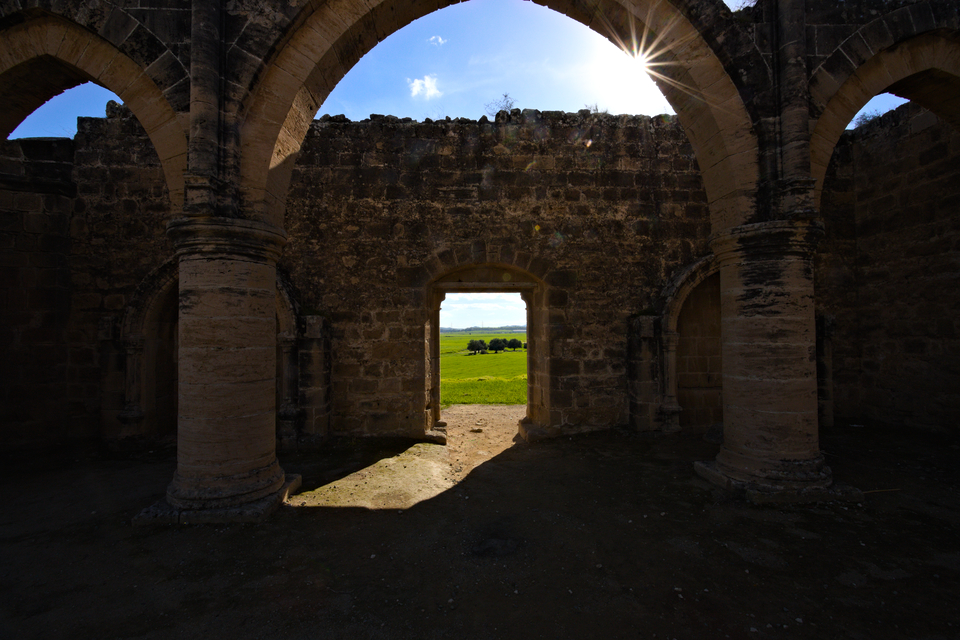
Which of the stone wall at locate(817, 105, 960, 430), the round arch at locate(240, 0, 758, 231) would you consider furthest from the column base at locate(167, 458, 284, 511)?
the stone wall at locate(817, 105, 960, 430)

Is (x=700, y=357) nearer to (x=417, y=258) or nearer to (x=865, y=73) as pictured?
(x=865, y=73)

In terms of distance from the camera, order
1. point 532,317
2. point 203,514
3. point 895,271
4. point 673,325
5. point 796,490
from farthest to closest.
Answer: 1. point 532,317
2. point 895,271
3. point 673,325
4. point 796,490
5. point 203,514

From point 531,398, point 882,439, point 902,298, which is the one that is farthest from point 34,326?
point 902,298

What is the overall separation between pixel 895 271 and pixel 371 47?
8818mm

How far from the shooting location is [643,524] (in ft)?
12.0

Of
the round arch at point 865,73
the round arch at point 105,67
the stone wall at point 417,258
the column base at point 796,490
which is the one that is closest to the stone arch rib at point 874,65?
the round arch at point 865,73

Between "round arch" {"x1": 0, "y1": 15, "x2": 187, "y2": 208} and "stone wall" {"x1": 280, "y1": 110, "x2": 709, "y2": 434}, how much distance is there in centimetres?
272

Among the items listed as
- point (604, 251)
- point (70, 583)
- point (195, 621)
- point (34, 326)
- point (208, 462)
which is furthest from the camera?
point (604, 251)

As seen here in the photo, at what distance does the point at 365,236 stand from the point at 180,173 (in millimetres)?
2979

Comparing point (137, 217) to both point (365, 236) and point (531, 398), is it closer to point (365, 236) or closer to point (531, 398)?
point (365, 236)

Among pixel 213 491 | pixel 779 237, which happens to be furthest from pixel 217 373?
pixel 779 237

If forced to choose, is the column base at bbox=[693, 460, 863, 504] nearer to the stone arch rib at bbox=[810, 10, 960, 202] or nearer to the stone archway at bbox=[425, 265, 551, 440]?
the stone arch rib at bbox=[810, 10, 960, 202]

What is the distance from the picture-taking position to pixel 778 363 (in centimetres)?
398

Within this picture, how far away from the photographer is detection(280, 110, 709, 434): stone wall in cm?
663
